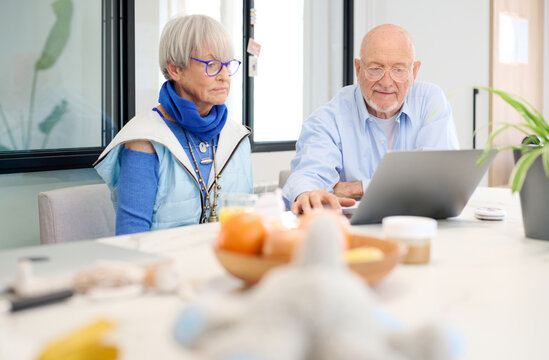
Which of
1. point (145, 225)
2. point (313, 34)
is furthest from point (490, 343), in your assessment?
point (313, 34)

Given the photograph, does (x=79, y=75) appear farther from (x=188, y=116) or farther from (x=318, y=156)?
(x=318, y=156)

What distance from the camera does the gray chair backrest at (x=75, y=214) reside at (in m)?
1.62

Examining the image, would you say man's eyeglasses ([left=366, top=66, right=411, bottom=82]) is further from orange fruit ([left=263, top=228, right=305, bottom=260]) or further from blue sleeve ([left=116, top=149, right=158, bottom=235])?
orange fruit ([left=263, top=228, right=305, bottom=260])

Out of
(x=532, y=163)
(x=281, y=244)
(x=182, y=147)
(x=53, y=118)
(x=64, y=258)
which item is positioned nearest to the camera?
(x=281, y=244)

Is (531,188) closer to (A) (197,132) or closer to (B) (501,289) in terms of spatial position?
(B) (501,289)

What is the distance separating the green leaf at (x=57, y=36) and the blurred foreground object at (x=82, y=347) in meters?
1.87

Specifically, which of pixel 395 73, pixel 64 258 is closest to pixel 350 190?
pixel 395 73

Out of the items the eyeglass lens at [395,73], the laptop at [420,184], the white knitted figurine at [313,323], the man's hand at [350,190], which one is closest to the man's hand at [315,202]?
the laptop at [420,184]

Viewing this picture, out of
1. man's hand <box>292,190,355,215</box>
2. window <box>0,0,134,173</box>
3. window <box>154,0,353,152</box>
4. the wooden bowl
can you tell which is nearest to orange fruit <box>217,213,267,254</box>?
the wooden bowl

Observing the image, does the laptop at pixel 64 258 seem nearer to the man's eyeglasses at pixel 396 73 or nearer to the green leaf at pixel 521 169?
the green leaf at pixel 521 169

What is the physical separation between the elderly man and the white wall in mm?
2007

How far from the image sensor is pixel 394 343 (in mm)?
451

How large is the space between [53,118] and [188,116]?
2.40ft

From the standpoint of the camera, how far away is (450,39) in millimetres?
4648
